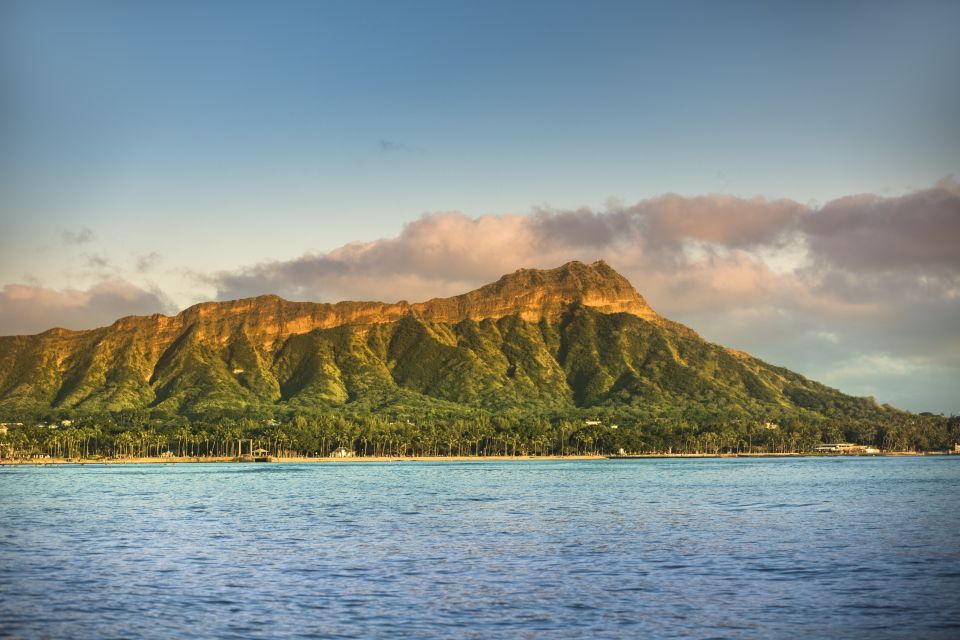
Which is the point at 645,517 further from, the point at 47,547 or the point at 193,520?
the point at 47,547

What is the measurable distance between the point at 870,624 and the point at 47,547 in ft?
164

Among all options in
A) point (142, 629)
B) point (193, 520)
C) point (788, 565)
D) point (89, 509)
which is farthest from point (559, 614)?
point (89, 509)

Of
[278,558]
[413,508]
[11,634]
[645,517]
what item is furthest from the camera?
[413,508]

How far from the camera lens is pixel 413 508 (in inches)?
3824

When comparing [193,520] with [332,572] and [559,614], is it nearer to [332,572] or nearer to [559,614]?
[332,572]

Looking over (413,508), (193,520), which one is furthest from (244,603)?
(413,508)

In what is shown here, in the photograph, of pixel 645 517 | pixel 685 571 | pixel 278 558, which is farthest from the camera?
pixel 645 517

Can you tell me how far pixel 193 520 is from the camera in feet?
273

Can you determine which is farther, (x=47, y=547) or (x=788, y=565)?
(x=47, y=547)

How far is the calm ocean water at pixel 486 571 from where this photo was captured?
3572 cm

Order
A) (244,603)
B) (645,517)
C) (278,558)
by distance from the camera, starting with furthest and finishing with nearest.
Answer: (645,517)
(278,558)
(244,603)

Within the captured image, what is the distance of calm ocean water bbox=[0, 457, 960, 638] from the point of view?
35719mm

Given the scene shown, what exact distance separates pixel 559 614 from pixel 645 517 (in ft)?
153

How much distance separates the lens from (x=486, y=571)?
49.0 meters
